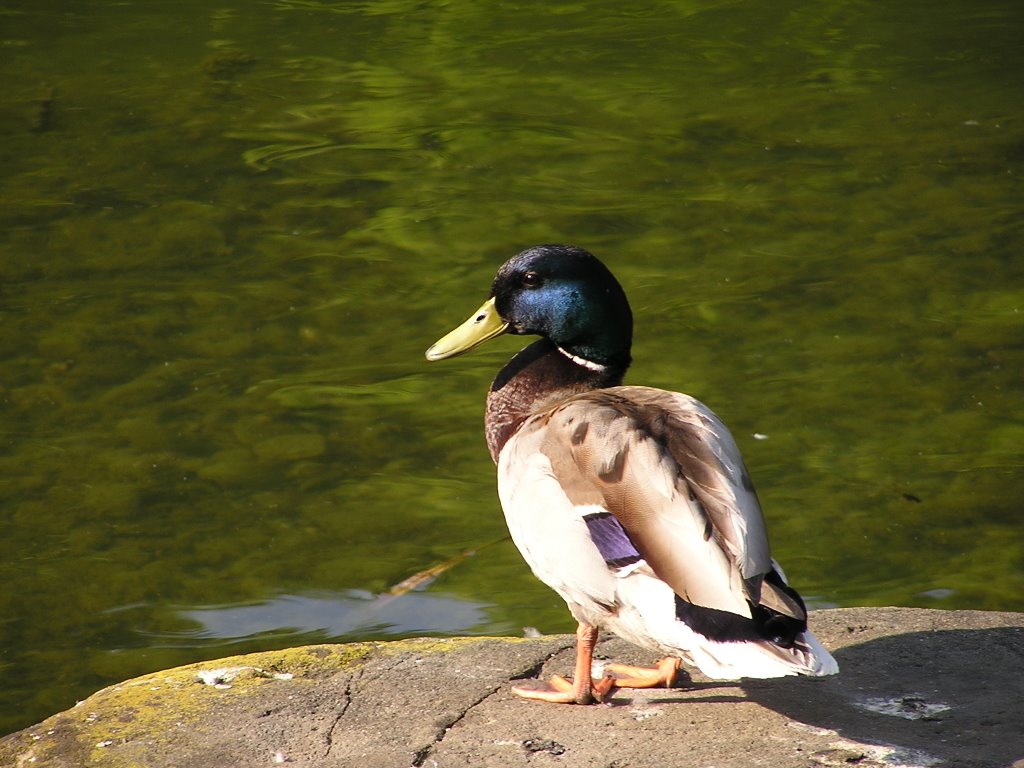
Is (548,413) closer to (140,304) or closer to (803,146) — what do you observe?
(140,304)

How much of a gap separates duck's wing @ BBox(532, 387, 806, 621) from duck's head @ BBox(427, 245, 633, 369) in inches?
19.4

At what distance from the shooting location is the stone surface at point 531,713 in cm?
333

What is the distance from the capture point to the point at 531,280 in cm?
414

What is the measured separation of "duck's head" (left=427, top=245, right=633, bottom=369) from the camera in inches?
161

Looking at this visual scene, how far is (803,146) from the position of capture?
8.68 metres

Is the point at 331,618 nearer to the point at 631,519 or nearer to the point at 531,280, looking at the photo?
the point at 531,280

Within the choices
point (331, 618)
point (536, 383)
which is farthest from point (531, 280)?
point (331, 618)

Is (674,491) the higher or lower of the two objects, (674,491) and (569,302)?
the lower

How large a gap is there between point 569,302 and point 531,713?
3.75 ft

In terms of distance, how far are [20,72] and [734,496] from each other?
7.92 metres

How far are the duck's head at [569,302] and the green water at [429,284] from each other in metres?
1.14

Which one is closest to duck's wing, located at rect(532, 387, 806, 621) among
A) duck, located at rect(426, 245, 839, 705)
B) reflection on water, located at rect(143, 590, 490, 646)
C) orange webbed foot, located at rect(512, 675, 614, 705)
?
duck, located at rect(426, 245, 839, 705)

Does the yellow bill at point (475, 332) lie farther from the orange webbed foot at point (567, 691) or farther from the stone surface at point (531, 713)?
the orange webbed foot at point (567, 691)

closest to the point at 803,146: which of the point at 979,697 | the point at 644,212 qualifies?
the point at 644,212
